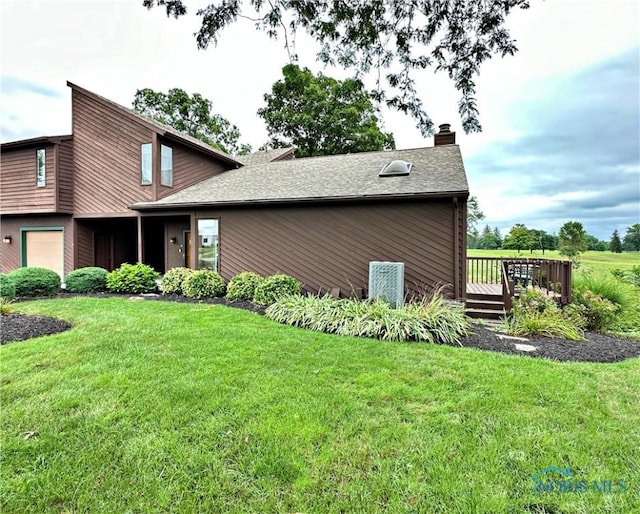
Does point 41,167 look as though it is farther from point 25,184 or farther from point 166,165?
point 166,165

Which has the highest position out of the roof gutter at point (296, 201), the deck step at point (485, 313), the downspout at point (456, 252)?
the roof gutter at point (296, 201)

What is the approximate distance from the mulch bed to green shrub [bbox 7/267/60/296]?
10.1 ft

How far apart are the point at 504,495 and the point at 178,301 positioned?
24.9ft

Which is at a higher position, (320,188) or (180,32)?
(180,32)

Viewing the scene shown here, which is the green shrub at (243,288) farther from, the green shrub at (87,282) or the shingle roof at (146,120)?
the shingle roof at (146,120)

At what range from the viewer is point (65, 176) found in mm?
11570

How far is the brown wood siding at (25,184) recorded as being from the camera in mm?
11398

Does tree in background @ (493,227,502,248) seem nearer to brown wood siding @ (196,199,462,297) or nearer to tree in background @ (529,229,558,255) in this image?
tree in background @ (529,229,558,255)

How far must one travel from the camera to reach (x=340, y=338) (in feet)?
16.8

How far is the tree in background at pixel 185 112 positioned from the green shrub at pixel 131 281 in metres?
18.3

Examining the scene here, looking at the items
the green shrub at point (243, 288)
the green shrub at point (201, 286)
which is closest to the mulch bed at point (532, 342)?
the green shrub at point (201, 286)

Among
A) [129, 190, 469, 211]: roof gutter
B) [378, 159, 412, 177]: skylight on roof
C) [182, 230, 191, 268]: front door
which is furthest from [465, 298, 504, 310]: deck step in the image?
[182, 230, 191, 268]: front door

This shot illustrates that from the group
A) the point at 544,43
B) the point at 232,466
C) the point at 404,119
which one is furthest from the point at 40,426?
the point at 544,43

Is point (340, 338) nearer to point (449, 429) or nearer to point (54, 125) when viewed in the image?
point (449, 429)
